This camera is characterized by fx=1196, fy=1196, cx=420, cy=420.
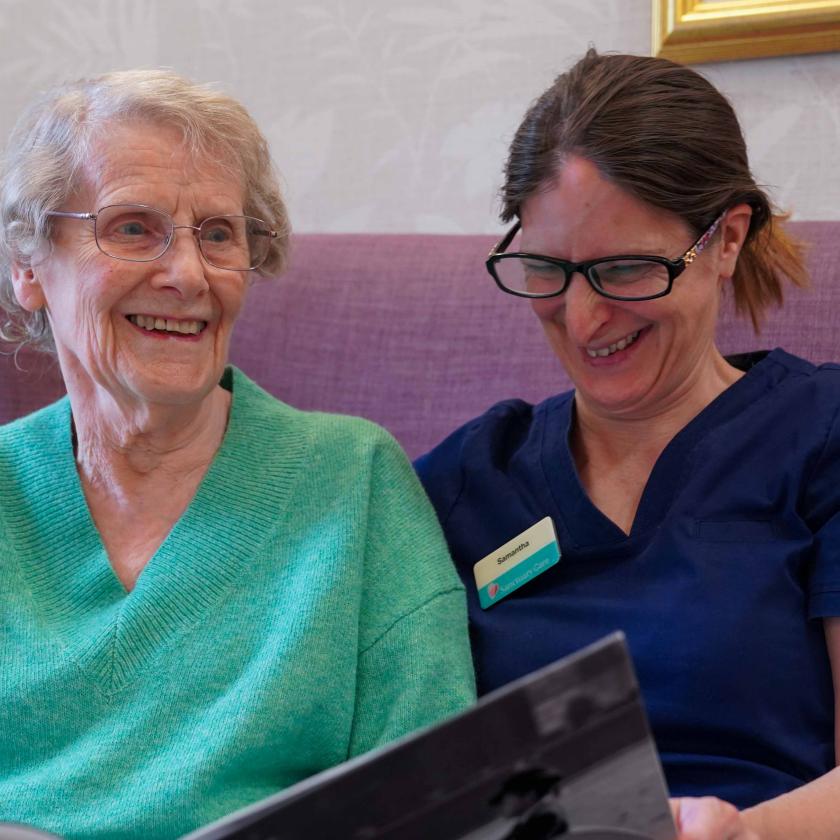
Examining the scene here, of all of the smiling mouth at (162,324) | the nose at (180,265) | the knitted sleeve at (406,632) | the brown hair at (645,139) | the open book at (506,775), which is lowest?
the knitted sleeve at (406,632)

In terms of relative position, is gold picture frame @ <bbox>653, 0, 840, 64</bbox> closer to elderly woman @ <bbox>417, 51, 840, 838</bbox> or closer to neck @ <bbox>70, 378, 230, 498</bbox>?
elderly woman @ <bbox>417, 51, 840, 838</bbox>

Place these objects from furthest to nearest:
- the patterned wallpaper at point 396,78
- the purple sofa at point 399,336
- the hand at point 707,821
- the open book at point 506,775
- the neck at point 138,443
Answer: the patterned wallpaper at point 396,78 → the purple sofa at point 399,336 → the neck at point 138,443 → the hand at point 707,821 → the open book at point 506,775

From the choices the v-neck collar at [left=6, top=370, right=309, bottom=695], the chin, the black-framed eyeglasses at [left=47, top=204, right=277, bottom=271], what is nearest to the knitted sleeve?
the v-neck collar at [left=6, top=370, right=309, bottom=695]

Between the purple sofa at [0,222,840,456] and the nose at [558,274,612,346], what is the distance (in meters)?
0.41

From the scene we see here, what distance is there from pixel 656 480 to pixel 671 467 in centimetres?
2

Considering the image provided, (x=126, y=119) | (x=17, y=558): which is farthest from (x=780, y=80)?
(x=17, y=558)

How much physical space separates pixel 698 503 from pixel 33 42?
5.71ft

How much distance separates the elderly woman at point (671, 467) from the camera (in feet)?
3.91

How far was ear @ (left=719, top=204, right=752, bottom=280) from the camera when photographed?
4.26 feet

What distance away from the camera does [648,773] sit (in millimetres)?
815

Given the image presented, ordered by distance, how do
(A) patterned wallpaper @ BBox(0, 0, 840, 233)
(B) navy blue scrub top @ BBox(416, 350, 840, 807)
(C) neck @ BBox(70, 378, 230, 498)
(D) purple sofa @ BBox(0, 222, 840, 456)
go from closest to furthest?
(B) navy blue scrub top @ BBox(416, 350, 840, 807) < (C) neck @ BBox(70, 378, 230, 498) < (D) purple sofa @ BBox(0, 222, 840, 456) < (A) patterned wallpaper @ BBox(0, 0, 840, 233)

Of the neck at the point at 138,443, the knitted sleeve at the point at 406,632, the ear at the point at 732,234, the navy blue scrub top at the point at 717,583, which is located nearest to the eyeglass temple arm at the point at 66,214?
the neck at the point at 138,443

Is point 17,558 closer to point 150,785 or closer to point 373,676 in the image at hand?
point 150,785

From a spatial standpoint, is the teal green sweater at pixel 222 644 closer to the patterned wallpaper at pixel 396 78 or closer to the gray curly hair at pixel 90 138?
the gray curly hair at pixel 90 138
